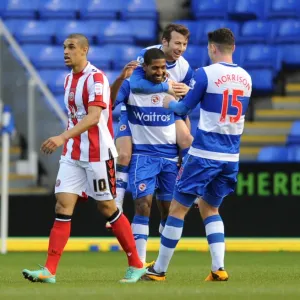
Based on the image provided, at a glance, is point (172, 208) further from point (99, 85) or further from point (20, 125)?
point (20, 125)

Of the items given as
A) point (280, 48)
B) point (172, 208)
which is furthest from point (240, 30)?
point (172, 208)

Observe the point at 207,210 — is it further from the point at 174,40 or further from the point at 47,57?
the point at 47,57

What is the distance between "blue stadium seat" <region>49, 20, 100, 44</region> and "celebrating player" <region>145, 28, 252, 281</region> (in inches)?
364

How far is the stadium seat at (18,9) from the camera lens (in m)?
19.3

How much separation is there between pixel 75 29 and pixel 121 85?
8.25 meters

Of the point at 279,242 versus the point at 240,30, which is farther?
the point at 240,30

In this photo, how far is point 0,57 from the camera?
16281 mm

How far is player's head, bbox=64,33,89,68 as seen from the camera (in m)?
9.25

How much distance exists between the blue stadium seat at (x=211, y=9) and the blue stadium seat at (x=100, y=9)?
1.30 meters

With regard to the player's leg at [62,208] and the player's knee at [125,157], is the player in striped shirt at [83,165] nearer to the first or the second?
the player's leg at [62,208]

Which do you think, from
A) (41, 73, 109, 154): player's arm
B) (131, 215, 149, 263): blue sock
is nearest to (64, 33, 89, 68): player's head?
(41, 73, 109, 154): player's arm

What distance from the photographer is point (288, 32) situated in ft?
59.8

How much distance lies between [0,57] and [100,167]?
739 cm

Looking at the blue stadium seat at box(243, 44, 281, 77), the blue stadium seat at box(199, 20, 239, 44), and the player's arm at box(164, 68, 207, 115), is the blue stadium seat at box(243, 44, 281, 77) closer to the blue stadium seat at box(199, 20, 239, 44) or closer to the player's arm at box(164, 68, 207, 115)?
the blue stadium seat at box(199, 20, 239, 44)
